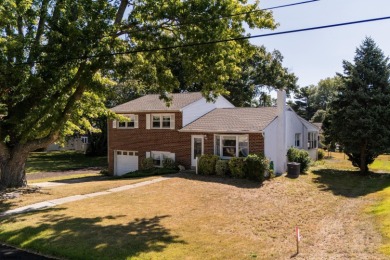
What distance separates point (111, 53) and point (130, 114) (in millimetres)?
15907

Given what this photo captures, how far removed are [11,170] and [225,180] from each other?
40.4 feet

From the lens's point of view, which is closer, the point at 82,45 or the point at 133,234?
the point at 133,234

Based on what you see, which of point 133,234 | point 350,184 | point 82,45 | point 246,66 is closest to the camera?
point 133,234

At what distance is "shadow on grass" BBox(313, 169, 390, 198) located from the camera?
2180cm

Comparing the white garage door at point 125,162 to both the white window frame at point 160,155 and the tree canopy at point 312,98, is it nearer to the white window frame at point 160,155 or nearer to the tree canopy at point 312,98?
the white window frame at point 160,155

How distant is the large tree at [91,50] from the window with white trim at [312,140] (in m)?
21.1

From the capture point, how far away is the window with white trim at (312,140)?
120 feet

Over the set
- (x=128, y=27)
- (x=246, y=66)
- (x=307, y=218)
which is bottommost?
(x=307, y=218)

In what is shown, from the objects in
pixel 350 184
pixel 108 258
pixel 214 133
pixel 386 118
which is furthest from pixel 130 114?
pixel 108 258

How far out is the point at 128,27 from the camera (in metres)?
16.4

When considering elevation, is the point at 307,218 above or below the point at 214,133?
below

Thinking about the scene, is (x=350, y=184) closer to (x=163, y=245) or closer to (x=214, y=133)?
(x=214, y=133)

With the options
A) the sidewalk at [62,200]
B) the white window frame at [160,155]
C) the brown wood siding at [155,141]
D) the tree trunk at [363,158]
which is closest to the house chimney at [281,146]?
the brown wood siding at [155,141]

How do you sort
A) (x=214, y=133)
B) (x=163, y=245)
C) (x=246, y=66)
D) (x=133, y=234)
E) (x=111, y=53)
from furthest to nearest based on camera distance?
(x=246, y=66) < (x=214, y=133) < (x=111, y=53) < (x=133, y=234) < (x=163, y=245)
